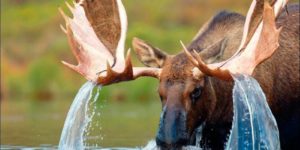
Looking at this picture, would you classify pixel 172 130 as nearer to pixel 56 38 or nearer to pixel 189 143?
pixel 189 143

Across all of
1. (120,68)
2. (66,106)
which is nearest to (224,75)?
(120,68)

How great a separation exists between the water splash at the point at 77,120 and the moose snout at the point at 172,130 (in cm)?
105

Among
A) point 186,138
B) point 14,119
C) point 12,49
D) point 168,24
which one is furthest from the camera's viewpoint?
point 168,24

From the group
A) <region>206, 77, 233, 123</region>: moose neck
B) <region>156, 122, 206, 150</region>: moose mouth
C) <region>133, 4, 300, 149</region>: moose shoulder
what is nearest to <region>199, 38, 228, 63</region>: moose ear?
<region>133, 4, 300, 149</region>: moose shoulder

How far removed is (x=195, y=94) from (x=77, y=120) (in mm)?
1381

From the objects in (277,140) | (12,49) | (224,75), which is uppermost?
(12,49)

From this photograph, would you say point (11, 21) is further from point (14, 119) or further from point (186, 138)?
point (186, 138)

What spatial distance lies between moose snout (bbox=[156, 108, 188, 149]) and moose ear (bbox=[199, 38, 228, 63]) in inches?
35.3

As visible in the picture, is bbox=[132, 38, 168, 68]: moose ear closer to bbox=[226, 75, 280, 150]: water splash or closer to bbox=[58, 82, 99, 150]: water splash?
bbox=[58, 82, 99, 150]: water splash

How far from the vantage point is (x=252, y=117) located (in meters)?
11.3

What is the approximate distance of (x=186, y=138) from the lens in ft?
36.7

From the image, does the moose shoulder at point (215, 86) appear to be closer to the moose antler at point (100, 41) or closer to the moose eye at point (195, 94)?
the moose eye at point (195, 94)

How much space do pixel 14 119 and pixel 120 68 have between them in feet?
33.4

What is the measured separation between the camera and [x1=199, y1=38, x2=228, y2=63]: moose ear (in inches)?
472
